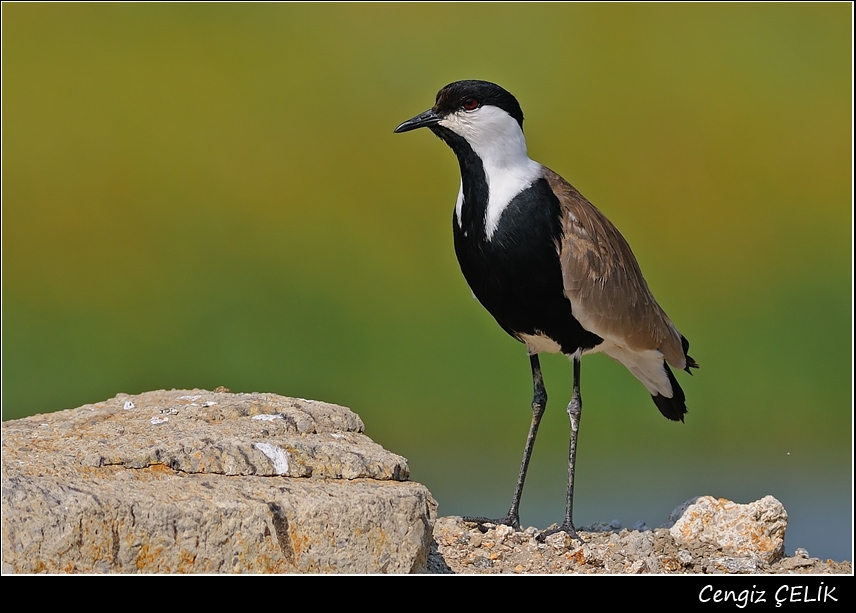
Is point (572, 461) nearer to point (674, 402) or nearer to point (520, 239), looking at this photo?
point (674, 402)

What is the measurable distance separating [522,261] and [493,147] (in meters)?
0.60

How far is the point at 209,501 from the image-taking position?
3971mm

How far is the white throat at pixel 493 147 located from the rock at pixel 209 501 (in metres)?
1.52

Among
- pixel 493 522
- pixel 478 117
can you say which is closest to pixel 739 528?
pixel 493 522

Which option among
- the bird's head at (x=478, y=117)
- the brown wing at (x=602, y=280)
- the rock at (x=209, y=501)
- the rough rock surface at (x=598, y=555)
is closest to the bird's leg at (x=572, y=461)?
the rough rock surface at (x=598, y=555)

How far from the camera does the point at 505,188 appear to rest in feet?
18.5

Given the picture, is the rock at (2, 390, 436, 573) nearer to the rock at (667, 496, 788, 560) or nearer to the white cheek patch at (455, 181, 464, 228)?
the white cheek patch at (455, 181, 464, 228)

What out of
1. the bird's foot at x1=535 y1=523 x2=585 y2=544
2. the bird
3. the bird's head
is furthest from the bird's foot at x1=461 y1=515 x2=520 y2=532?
the bird's head

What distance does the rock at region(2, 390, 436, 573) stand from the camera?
3826 mm

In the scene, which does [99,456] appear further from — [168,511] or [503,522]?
[503,522]

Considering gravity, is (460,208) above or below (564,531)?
above

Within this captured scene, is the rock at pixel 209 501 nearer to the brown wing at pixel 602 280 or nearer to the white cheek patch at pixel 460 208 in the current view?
the white cheek patch at pixel 460 208

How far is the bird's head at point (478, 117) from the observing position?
18.5 ft
